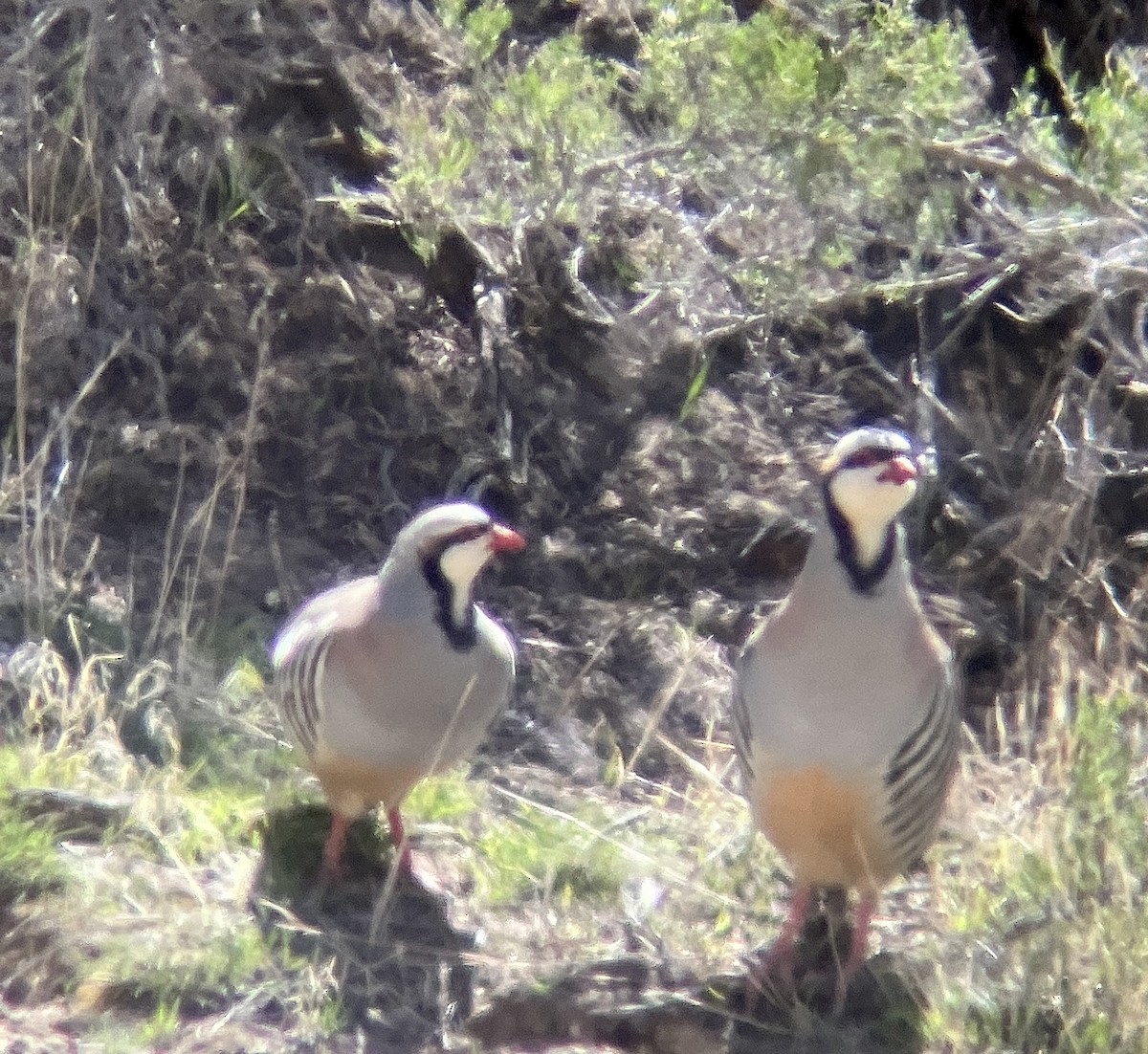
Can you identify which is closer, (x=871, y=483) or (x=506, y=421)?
(x=871, y=483)

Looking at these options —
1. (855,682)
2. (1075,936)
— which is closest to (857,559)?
(855,682)

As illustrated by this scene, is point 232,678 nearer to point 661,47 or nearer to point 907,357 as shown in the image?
point 661,47

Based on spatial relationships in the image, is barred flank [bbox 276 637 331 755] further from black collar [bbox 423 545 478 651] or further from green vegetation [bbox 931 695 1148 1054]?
green vegetation [bbox 931 695 1148 1054]

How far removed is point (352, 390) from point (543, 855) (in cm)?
195

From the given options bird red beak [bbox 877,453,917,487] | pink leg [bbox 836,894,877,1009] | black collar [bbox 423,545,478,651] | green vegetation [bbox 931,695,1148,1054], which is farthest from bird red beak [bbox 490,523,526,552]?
green vegetation [bbox 931,695,1148,1054]

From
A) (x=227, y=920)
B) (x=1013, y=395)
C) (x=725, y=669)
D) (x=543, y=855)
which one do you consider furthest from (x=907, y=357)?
(x=227, y=920)

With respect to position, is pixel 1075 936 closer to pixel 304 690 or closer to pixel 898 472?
pixel 898 472

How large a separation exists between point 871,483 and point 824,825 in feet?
2.37

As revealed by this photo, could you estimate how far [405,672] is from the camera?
364 centimetres

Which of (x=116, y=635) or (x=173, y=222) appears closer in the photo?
(x=116, y=635)

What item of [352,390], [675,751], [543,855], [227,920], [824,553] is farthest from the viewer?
[352,390]

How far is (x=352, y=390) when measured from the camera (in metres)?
5.36

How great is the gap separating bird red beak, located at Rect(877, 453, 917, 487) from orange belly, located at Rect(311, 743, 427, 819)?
1255mm

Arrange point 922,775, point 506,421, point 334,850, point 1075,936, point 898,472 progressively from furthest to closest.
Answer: point 506,421, point 334,850, point 922,775, point 898,472, point 1075,936
